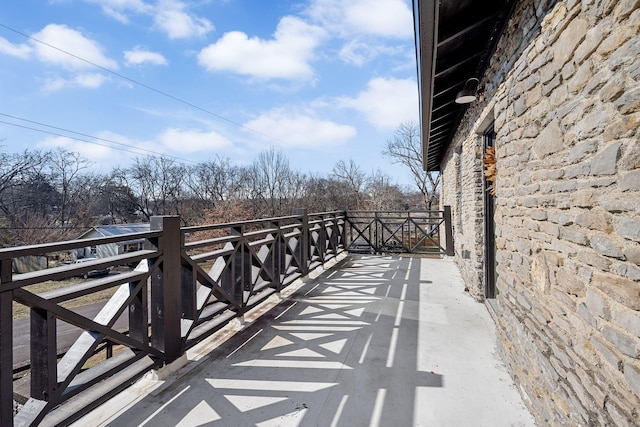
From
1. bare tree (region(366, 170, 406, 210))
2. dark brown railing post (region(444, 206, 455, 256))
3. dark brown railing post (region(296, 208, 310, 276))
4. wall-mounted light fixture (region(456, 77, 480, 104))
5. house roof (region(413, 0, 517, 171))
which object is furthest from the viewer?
bare tree (region(366, 170, 406, 210))

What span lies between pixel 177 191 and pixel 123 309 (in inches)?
1014

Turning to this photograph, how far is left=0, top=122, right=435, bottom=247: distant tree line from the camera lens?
67.3 feet

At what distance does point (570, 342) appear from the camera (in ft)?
4.47

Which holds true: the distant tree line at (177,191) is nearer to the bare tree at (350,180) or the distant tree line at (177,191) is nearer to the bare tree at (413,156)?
the bare tree at (350,180)

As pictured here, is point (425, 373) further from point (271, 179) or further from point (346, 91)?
point (271, 179)

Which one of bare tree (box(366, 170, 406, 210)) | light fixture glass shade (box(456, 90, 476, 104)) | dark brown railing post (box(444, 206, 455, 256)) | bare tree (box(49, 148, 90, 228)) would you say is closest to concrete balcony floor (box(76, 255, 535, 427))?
light fixture glass shade (box(456, 90, 476, 104))

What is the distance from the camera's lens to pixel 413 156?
68.3 feet

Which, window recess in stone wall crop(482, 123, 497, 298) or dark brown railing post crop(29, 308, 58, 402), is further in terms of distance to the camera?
window recess in stone wall crop(482, 123, 497, 298)

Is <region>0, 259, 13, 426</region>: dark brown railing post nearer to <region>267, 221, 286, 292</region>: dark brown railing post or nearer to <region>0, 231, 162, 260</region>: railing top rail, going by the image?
<region>0, 231, 162, 260</region>: railing top rail

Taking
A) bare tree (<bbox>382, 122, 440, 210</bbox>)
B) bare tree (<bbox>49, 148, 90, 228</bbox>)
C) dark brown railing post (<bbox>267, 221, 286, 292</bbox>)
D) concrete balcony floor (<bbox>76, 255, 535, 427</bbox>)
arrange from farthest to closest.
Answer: bare tree (<bbox>49, 148, 90, 228</bbox>)
bare tree (<bbox>382, 122, 440, 210</bbox>)
dark brown railing post (<bbox>267, 221, 286, 292</bbox>)
concrete balcony floor (<bbox>76, 255, 535, 427</bbox>)

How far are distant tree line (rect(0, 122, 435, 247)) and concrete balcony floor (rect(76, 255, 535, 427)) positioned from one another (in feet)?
55.5

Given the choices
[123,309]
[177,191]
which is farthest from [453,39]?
[177,191]

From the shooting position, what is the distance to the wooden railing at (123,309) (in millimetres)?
1424

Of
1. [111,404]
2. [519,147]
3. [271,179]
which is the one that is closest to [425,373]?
[519,147]
